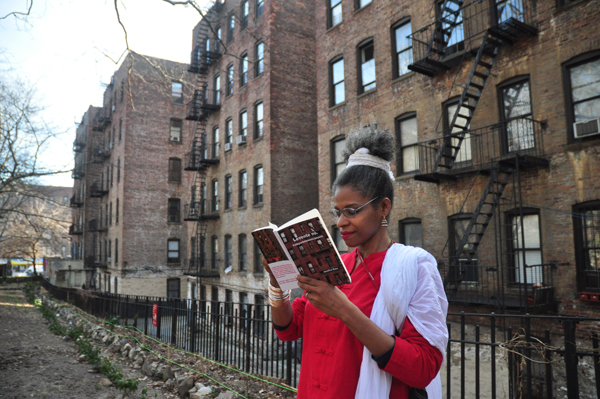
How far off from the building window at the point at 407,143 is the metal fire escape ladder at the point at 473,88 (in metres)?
1.65

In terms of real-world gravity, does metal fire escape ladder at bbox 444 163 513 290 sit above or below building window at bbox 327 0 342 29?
below

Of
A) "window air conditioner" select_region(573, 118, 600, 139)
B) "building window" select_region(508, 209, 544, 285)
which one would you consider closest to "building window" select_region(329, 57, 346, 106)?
"building window" select_region(508, 209, 544, 285)

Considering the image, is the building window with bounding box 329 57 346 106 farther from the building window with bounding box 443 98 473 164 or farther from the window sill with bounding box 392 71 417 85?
the building window with bounding box 443 98 473 164

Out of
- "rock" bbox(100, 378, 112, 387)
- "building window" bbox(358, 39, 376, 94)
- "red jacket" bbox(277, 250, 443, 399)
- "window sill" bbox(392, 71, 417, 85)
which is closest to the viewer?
"red jacket" bbox(277, 250, 443, 399)

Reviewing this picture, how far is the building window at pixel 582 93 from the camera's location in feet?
35.1

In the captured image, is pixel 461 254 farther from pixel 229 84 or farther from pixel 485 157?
pixel 229 84

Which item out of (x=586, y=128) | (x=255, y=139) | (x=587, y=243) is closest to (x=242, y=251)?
(x=255, y=139)

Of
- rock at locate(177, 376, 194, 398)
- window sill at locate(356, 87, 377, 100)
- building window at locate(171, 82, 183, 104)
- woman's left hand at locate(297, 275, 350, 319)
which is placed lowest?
rock at locate(177, 376, 194, 398)

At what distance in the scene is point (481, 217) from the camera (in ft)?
42.6

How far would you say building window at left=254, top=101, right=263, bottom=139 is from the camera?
23484 mm

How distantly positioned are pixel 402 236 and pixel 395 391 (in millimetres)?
13879

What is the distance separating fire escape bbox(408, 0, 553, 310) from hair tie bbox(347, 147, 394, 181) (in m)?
9.54

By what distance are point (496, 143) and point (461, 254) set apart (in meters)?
3.41

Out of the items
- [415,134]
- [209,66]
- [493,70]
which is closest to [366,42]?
[415,134]
